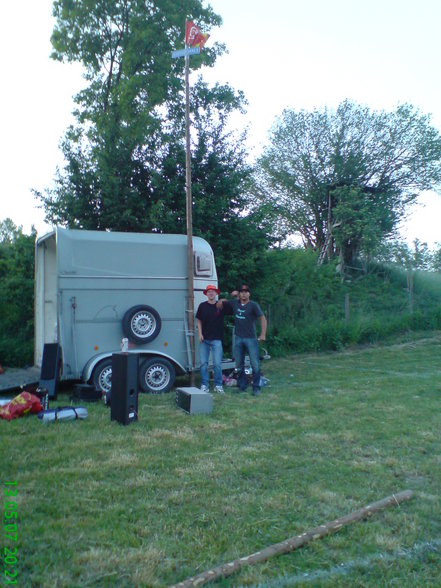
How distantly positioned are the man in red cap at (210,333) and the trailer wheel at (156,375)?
1.92ft

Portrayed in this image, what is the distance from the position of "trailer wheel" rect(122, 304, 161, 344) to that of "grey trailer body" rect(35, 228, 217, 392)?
0.05ft

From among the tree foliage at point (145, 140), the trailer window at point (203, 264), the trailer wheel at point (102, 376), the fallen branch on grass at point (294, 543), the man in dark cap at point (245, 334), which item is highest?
the tree foliage at point (145, 140)

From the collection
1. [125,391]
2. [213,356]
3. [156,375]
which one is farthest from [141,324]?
[125,391]

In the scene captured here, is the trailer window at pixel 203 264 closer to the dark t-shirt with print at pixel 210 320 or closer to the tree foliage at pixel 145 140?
the dark t-shirt with print at pixel 210 320

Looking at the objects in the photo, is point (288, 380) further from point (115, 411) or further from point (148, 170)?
point (148, 170)

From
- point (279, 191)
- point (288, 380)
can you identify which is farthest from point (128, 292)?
point (279, 191)

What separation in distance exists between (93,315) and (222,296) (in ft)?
15.2

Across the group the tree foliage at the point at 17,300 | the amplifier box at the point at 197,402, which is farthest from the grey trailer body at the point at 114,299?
the amplifier box at the point at 197,402

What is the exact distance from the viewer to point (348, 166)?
A: 90.0 feet

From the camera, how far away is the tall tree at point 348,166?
88.4ft

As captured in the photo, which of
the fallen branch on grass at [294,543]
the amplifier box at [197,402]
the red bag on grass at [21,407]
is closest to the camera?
the fallen branch on grass at [294,543]

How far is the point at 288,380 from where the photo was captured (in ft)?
36.9

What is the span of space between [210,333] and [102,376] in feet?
6.43

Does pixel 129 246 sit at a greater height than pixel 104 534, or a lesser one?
greater
